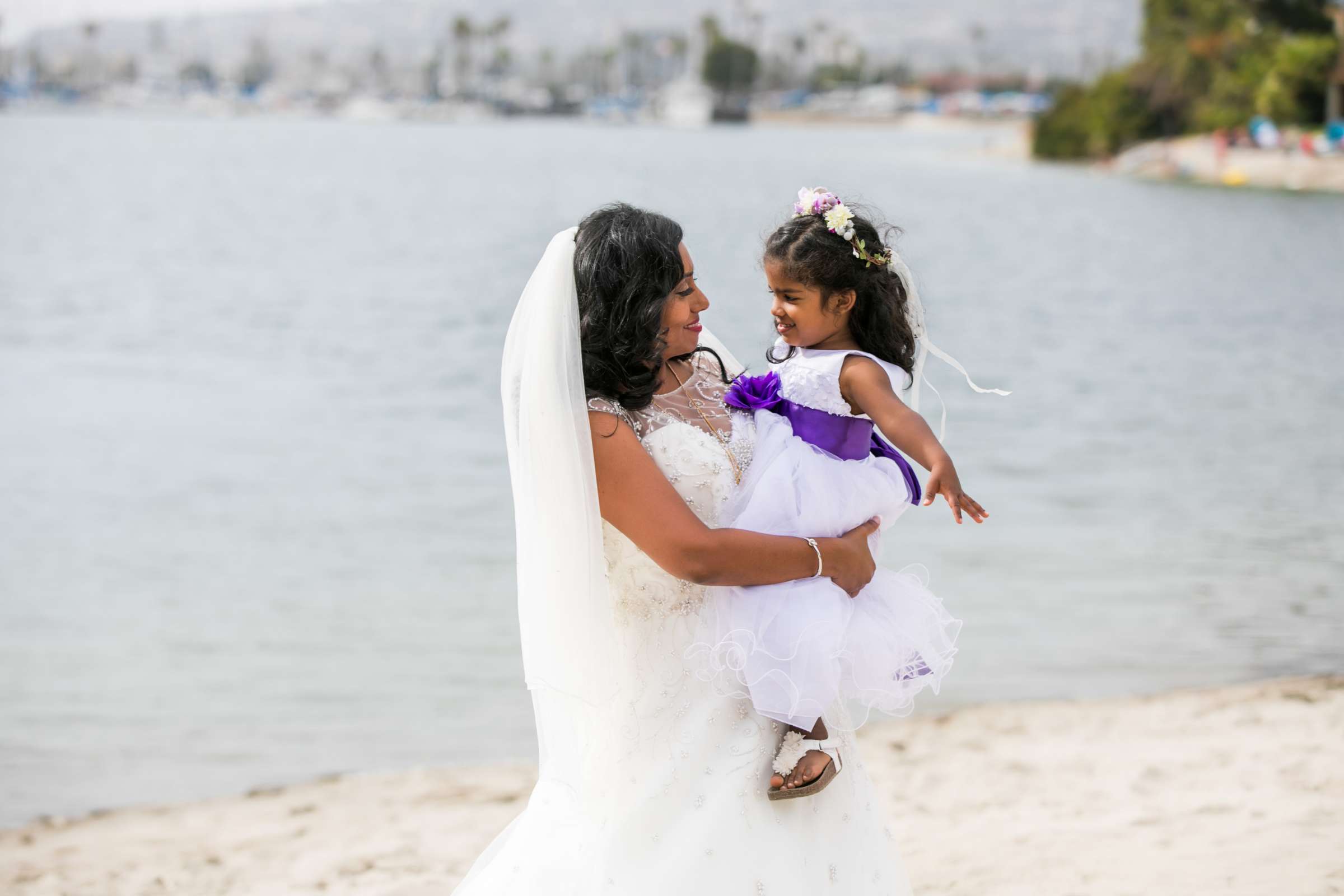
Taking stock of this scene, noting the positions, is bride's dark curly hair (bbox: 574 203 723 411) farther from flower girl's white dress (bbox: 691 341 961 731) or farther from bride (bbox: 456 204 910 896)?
flower girl's white dress (bbox: 691 341 961 731)

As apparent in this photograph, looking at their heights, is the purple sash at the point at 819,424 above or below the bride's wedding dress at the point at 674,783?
above

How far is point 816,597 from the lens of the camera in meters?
2.61

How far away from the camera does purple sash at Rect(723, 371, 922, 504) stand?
2719mm

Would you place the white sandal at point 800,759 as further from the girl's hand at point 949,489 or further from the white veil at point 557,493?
the girl's hand at point 949,489

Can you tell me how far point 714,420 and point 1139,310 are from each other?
2254cm

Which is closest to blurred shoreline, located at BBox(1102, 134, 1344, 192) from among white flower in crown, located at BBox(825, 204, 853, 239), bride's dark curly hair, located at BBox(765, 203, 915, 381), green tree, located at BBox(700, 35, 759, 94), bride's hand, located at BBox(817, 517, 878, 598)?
bride's dark curly hair, located at BBox(765, 203, 915, 381)

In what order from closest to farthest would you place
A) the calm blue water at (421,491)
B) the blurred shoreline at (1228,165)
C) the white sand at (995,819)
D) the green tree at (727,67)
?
1. the white sand at (995,819)
2. the calm blue water at (421,491)
3. the blurred shoreline at (1228,165)
4. the green tree at (727,67)

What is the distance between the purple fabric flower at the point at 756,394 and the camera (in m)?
2.76

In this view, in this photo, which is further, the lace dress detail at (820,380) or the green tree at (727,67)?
the green tree at (727,67)

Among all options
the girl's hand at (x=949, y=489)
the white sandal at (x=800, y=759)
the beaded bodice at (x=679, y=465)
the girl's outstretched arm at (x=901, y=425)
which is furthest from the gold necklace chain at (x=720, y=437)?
the white sandal at (x=800, y=759)

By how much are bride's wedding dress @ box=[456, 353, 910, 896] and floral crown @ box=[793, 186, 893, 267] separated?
1.30 feet

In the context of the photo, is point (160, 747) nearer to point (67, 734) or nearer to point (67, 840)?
point (67, 734)

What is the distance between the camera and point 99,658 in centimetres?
727

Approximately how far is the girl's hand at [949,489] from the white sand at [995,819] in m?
2.08
